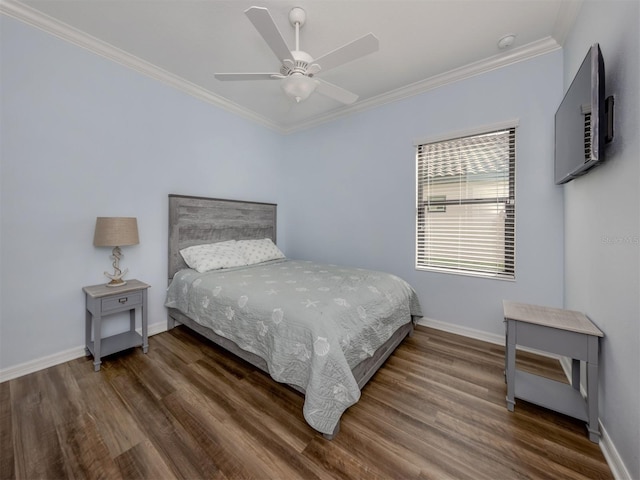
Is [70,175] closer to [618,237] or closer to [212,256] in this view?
[212,256]

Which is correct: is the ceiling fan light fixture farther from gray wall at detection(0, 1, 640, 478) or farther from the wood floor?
the wood floor

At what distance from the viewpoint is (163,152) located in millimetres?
2734

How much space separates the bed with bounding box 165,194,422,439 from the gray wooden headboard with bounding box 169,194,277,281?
1 centimetres

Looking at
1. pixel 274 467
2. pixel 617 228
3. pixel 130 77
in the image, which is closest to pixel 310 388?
pixel 274 467

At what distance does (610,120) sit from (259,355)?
2.42 metres

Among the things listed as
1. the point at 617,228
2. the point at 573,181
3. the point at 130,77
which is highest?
the point at 130,77

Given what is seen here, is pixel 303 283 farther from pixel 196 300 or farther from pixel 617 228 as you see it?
pixel 617 228

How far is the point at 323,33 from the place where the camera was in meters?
2.08

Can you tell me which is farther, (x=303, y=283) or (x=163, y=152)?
(x=163, y=152)

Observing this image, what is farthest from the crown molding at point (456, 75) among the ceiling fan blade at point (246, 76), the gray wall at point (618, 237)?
the ceiling fan blade at point (246, 76)

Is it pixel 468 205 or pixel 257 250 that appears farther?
pixel 257 250

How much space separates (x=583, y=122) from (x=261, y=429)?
2.55 meters

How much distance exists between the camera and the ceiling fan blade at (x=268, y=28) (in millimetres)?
1330

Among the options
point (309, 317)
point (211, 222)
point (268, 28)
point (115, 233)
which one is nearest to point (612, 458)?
point (309, 317)
